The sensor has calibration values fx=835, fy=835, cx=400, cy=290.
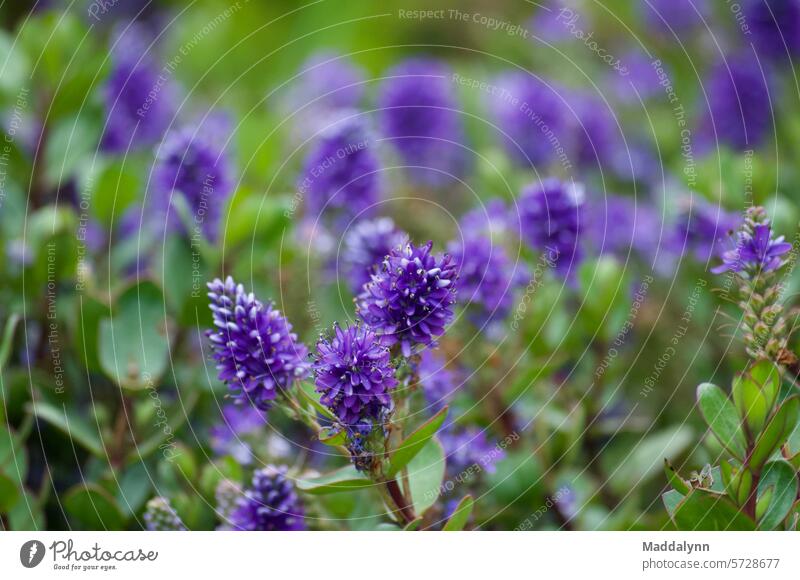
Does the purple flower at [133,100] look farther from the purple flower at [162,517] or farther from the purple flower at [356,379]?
the purple flower at [356,379]

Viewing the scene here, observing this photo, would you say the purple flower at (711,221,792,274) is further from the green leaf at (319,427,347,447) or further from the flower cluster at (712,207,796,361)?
the green leaf at (319,427,347,447)

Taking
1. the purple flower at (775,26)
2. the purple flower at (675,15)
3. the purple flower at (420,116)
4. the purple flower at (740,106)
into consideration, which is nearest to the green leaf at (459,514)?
the purple flower at (420,116)

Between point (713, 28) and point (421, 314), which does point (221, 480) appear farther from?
point (713, 28)
